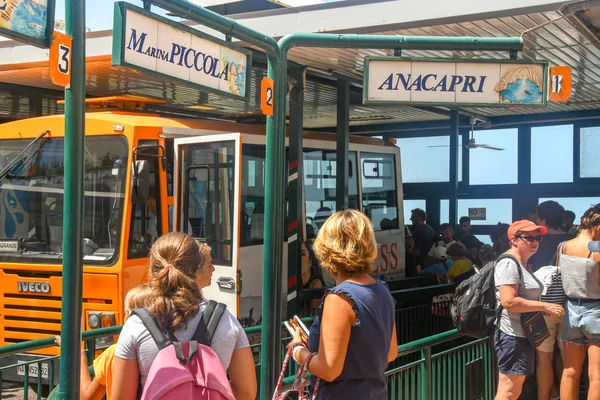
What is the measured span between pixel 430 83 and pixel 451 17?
93.9 inches

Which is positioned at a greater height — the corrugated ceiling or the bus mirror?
the corrugated ceiling

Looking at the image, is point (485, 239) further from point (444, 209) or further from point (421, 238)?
point (421, 238)

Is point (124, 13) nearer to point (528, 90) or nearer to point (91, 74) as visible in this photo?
point (528, 90)

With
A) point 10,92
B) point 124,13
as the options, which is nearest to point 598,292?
point 124,13

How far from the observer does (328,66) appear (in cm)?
912

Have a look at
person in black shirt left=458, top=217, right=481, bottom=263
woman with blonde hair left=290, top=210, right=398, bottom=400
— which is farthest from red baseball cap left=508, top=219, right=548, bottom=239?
person in black shirt left=458, top=217, right=481, bottom=263

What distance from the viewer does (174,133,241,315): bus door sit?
7.14 metres

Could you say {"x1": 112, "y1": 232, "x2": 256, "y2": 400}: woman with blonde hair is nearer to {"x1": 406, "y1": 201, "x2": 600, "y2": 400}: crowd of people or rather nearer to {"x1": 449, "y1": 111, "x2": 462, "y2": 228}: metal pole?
{"x1": 406, "y1": 201, "x2": 600, "y2": 400}: crowd of people

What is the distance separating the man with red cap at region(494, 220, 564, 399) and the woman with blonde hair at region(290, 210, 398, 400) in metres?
2.13

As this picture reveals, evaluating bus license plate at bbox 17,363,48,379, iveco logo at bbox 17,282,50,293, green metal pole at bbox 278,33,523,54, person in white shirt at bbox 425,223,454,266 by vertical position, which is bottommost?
bus license plate at bbox 17,363,48,379

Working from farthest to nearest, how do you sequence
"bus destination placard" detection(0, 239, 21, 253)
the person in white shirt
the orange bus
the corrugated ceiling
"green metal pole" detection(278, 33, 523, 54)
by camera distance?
the person in white shirt
the corrugated ceiling
"bus destination placard" detection(0, 239, 21, 253)
the orange bus
"green metal pole" detection(278, 33, 523, 54)

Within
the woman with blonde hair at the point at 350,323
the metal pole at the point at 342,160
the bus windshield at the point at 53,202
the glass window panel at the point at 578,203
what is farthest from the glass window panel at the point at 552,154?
the woman with blonde hair at the point at 350,323

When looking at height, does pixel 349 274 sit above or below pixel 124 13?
below

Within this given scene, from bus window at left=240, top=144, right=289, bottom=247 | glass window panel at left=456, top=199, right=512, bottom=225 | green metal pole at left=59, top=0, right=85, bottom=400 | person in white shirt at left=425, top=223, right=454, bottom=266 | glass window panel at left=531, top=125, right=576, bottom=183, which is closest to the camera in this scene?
green metal pole at left=59, top=0, right=85, bottom=400
